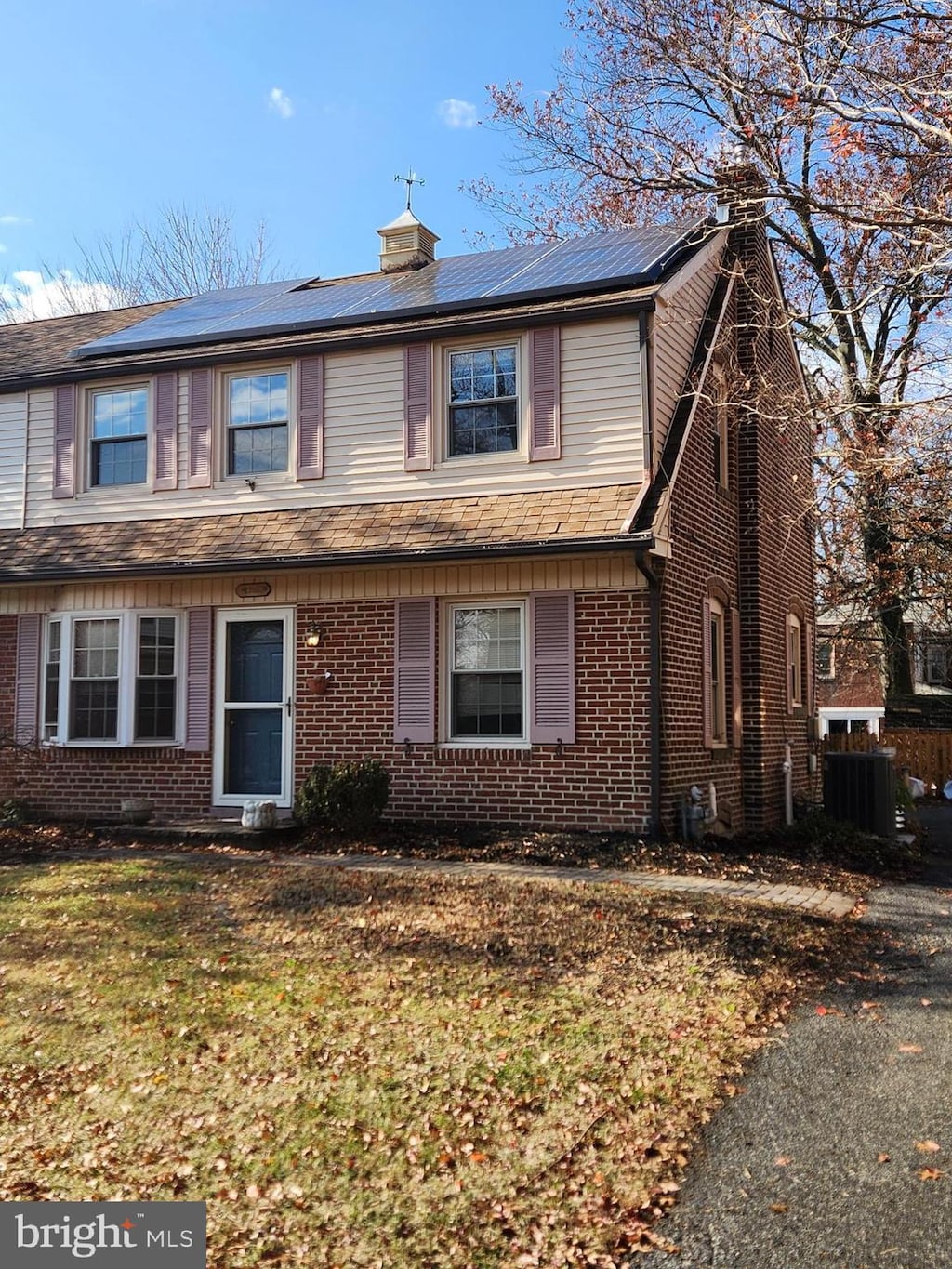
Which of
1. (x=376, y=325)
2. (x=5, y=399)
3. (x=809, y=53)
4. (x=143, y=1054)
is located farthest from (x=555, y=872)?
(x=5, y=399)

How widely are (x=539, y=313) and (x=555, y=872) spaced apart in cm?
578

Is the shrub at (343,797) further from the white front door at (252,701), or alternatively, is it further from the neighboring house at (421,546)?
the white front door at (252,701)

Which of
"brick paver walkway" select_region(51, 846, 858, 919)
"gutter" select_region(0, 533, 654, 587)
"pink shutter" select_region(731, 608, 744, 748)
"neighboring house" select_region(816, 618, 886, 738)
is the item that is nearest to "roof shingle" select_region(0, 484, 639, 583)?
"gutter" select_region(0, 533, 654, 587)

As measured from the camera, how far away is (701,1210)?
3988 millimetres

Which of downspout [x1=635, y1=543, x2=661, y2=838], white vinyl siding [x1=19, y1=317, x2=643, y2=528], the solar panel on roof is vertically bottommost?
downspout [x1=635, y1=543, x2=661, y2=838]

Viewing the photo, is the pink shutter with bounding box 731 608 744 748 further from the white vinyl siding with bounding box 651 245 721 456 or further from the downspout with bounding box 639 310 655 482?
the downspout with bounding box 639 310 655 482

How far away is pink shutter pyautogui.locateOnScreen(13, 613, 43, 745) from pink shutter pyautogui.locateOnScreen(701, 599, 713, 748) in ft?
25.5

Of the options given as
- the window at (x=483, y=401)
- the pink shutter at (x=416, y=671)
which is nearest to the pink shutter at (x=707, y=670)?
the window at (x=483, y=401)

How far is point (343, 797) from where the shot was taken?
37.1 ft

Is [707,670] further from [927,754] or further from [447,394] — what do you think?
[927,754]

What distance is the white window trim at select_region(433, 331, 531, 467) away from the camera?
12.1 m

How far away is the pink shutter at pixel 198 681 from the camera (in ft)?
42.4

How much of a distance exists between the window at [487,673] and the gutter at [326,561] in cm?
89

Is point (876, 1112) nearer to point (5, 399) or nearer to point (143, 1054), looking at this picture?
point (143, 1054)
